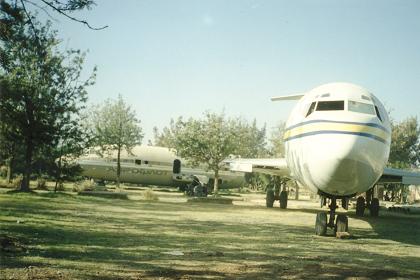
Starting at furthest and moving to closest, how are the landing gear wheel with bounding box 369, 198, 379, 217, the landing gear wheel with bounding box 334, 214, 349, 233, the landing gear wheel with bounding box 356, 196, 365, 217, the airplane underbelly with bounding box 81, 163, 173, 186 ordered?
1. the airplane underbelly with bounding box 81, 163, 173, 186
2. the landing gear wheel with bounding box 356, 196, 365, 217
3. the landing gear wheel with bounding box 369, 198, 379, 217
4. the landing gear wheel with bounding box 334, 214, 349, 233

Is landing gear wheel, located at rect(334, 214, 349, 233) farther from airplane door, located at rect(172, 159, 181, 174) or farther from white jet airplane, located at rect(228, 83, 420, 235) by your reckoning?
airplane door, located at rect(172, 159, 181, 174)

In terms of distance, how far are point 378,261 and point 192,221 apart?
6.42 metres

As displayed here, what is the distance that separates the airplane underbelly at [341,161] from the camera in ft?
28.0

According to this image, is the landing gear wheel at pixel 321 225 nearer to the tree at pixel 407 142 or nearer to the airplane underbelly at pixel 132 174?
the airplane underbelly at pixel 132 174

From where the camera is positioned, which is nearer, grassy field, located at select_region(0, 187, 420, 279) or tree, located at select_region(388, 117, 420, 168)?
grassy field, located at select_region(0, 187, 420, 279)

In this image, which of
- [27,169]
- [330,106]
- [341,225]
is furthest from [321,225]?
[27,169]

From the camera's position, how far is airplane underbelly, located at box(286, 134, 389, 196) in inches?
336

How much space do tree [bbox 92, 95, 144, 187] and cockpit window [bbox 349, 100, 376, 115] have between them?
25743 mm

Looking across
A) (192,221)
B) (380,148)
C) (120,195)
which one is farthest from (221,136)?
(380,148)

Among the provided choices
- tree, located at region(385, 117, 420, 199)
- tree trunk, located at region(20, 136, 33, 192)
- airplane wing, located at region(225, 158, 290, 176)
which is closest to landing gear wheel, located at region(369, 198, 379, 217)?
airplane wing, located at region(225, 158, 290, 176)

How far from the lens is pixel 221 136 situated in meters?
36.2

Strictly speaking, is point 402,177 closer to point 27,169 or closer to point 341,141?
point 341,141

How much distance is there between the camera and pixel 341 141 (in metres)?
8.66

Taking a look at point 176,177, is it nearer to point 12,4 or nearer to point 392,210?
point 392,210
